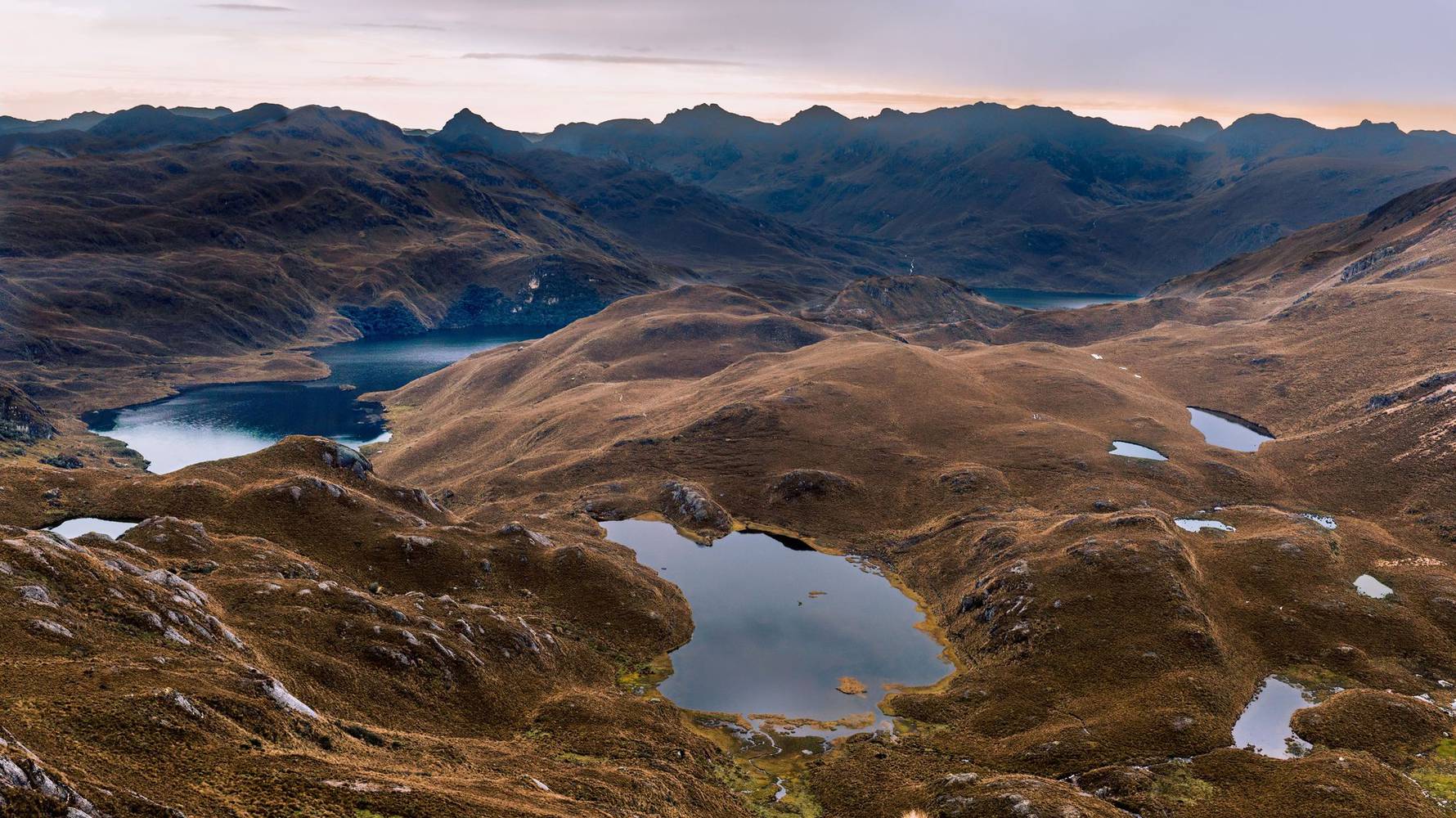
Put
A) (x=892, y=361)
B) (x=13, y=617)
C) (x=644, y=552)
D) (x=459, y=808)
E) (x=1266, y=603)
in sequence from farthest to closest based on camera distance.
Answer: (x=892, y=361)
(x=644, y=552)
(x=1266, y=603)
(x=13, y=617)
(x=459, y=808)

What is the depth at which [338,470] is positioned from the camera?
97.1 m

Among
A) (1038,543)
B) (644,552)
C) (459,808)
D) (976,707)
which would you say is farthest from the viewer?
(644,552)

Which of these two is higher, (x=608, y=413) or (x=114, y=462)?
(x=608, y=413)

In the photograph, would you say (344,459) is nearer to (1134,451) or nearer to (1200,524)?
(1200,524)

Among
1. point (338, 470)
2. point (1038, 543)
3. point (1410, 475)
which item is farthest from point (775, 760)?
point (1410, 475)

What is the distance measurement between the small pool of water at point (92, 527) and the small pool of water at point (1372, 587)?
387 ft

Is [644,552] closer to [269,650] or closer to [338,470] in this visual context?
[338,470]

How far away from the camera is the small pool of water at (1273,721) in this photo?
60406 mm

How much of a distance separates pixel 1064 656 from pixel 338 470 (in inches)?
3213

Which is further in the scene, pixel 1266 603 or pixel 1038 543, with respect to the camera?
pixel 1038 543

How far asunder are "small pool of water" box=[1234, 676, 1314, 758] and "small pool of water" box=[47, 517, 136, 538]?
92.5 meters

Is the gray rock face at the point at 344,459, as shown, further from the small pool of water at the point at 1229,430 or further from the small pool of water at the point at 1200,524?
the small pool of water at the point at 1229,430

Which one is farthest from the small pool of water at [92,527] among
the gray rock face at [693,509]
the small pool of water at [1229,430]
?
the small pool of water at [1229,430]

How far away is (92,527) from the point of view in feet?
235
